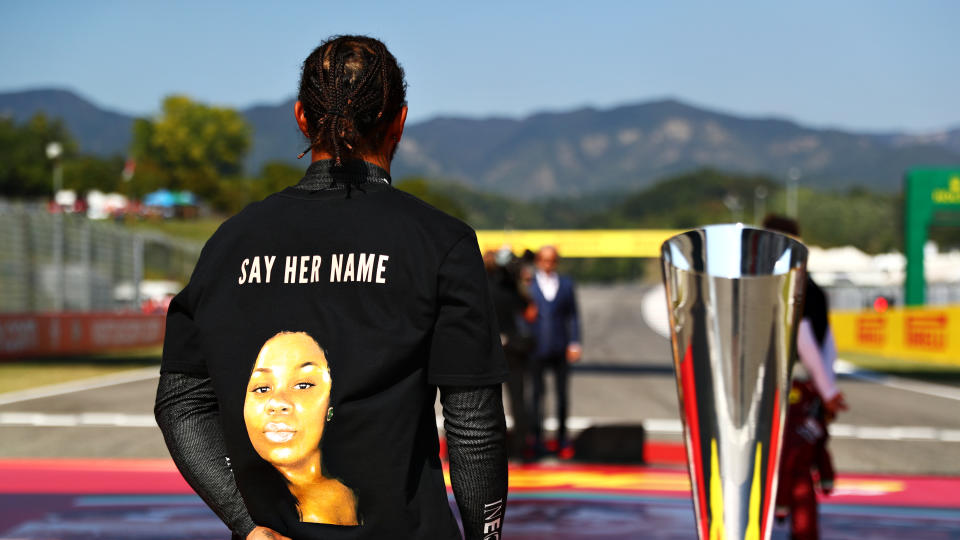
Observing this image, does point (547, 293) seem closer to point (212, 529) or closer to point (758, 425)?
point (212, 529)

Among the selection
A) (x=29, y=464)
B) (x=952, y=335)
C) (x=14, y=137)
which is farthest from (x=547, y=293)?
(x=14, y=137)

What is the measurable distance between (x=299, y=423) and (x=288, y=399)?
1.6 inches

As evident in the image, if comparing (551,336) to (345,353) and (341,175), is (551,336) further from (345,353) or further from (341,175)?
(345,353)

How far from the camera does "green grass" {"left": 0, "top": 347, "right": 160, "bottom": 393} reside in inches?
631

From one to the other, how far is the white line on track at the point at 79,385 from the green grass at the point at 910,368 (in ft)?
46.8

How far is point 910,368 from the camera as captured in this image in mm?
22266

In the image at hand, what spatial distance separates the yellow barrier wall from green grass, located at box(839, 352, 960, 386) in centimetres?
22

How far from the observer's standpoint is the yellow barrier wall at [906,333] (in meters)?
20.8

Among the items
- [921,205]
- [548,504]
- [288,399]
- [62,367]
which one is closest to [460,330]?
[288,399]

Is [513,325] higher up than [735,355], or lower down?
lower down

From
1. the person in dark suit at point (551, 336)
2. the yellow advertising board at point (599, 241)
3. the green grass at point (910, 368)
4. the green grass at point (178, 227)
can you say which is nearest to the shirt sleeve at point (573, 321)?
the person in dark suit at point (551, 336)

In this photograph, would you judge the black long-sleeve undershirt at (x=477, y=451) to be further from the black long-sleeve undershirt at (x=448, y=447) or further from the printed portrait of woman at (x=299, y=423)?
the printed portrait of woman at (x=299, y=423)

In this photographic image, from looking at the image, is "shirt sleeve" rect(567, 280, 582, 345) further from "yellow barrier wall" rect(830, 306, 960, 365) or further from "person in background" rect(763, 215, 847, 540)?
"yellow barrier wall" rect(830, 306, 960, 365)

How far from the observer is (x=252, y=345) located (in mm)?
1606
